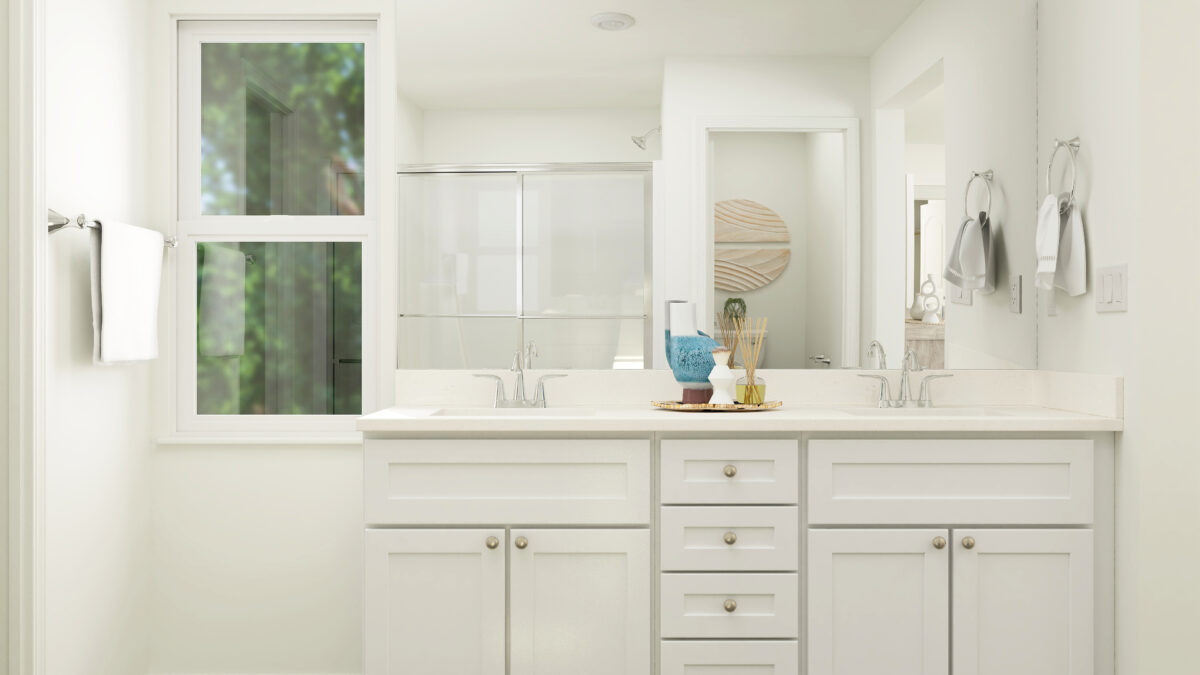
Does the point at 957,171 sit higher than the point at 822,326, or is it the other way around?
the point at 957,171

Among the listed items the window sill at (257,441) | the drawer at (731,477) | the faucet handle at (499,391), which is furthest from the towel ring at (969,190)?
the window sill at (257,441)

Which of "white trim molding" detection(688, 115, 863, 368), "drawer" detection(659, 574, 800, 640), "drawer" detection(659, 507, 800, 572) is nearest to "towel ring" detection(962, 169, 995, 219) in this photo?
"white trim molding" detection(688, 115, 863, 368)

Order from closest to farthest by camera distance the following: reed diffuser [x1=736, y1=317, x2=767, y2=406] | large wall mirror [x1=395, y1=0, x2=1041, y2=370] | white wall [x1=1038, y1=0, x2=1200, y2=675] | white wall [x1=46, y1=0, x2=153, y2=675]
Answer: white wall [x1=1038, y1=0, x2=1200, y2=675] → white wall [x1=46, y1=0, x2=153, y2=675] → reed diffuser [x1=736, y1=317, x2=767, y2=406] → large wall mirror [x1=395, y1=0, x2=1041, y2=370]

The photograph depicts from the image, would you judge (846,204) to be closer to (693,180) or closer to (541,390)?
(693,180)

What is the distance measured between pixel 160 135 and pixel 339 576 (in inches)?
54.6

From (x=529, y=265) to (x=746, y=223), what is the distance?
0.64 m

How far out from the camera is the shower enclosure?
7.75 ft

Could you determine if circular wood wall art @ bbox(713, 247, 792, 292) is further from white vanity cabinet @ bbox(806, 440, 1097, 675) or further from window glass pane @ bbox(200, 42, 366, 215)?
window glass pane @ bbox(200, 42, 366, 215)

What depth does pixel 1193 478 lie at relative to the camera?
184cm

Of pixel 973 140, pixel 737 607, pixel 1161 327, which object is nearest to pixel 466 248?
pixel 737 607

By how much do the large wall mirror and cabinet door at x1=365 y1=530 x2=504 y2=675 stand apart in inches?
24.0

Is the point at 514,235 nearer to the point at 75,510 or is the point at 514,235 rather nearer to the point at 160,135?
the point at 160,135

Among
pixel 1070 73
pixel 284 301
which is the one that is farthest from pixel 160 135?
pixel 1070 73

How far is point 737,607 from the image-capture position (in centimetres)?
192
